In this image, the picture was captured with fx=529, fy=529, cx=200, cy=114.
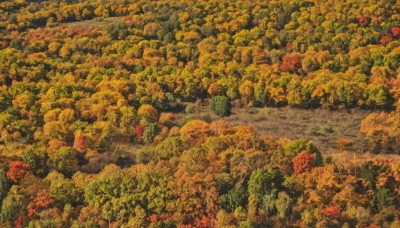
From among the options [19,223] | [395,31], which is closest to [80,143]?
[19,223]

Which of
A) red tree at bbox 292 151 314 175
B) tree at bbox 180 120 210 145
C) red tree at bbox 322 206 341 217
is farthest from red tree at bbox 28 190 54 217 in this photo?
red tree at bbox 322 206 341 217

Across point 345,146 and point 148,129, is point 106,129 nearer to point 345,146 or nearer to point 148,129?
point 148,129

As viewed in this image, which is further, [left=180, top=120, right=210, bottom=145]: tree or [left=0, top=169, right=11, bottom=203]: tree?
[left=180, top=120, right=210, bottom=145]: tree

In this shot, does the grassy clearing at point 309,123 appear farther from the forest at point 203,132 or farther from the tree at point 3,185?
the tree at point 3,185

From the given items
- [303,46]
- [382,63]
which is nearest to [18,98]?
[303,46]

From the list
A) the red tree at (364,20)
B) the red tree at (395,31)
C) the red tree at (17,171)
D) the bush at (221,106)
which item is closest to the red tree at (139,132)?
the bush at (221,106)

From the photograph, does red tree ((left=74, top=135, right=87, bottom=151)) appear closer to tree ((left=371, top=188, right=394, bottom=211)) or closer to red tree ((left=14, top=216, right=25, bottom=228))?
red tree ((left=14, top=216, right=25, bottom=228))
